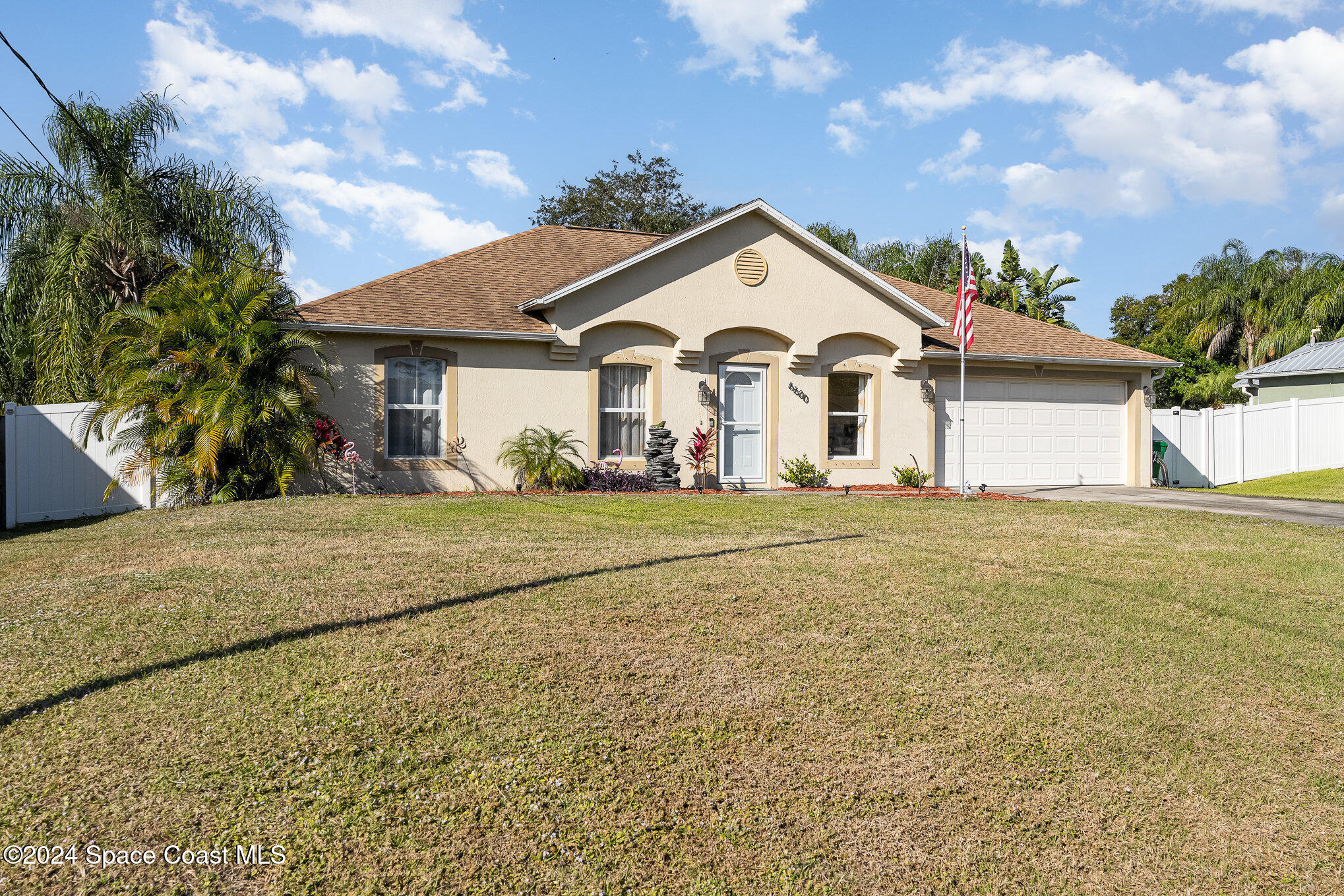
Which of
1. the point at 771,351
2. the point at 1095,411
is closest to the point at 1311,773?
the point at 771,351

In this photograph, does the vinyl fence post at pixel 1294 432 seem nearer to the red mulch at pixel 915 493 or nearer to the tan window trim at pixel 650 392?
the red mulch at pixel 915 493

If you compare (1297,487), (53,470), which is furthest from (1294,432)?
(53,470)

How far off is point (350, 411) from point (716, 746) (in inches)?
477

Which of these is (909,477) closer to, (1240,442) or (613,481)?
(613,481)

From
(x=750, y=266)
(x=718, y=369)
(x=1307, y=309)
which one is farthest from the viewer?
(x=1307, y=309)

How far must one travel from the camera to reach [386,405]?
15.3 metres

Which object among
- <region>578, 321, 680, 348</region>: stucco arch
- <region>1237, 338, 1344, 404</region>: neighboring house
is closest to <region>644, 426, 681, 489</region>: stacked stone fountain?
<region>578, 321, 680, 348</region>: stucco arch

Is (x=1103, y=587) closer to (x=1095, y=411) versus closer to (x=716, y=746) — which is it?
(x=716, y=746)

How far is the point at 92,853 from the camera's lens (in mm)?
3439

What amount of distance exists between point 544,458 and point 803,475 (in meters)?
5.00

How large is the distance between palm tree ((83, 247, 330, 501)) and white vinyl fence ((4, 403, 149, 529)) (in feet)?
0.98

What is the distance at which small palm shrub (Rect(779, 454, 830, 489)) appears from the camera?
56.1 feet

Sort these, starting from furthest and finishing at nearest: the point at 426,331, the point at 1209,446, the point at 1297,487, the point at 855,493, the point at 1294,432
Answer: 1. the point at 1294,432
2. the point at 1209,446
3. the point at 1297,487
4. the point at 855,493
5. the point at 426,331

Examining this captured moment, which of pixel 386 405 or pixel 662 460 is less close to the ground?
pixel 386 405
